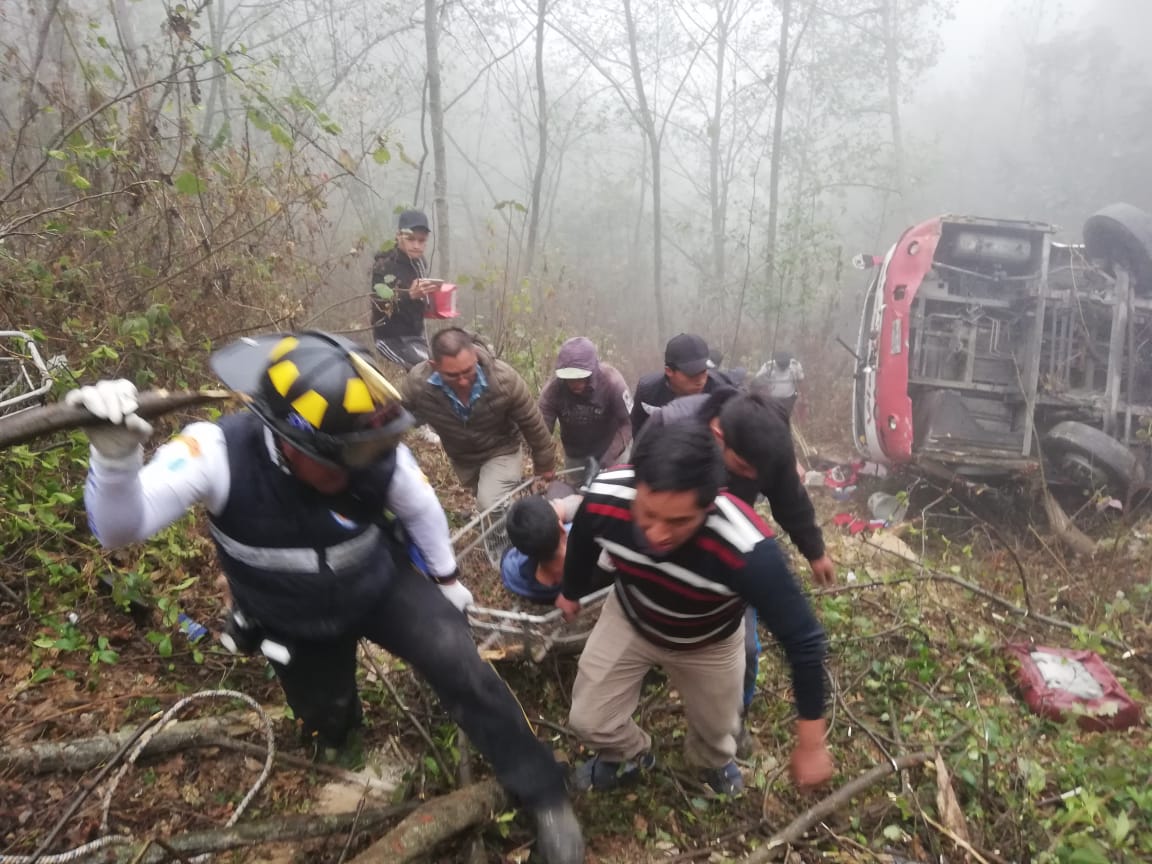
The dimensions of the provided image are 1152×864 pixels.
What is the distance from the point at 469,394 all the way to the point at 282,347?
2144 millimetres

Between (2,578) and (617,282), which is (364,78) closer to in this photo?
(617,282)

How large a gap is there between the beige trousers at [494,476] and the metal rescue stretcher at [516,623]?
63 centimetres

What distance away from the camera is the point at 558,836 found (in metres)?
2.09

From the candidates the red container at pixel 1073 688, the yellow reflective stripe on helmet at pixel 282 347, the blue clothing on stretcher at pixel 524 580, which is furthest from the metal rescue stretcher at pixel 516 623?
the red container at pixel 1073 688

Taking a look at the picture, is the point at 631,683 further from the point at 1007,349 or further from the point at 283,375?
the point at 1007,349

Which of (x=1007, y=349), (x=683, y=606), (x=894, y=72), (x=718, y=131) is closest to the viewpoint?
(x=683, y=606)

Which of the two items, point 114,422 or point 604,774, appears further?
point 604,774

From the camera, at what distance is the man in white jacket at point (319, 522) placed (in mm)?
1646

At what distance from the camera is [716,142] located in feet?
46.1

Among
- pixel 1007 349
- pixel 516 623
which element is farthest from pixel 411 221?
pixel 1007 349

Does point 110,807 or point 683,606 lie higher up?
point 683,606

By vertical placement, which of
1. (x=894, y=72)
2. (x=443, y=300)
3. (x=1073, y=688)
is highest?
(x=894, y=72)

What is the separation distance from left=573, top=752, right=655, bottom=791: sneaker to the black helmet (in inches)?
66.7

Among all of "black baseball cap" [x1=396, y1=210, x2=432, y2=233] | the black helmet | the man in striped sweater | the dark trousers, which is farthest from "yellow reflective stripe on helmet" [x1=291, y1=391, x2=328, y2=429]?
"black baseball cap" [x1=396, y1=210, x2=432, y2=233]
